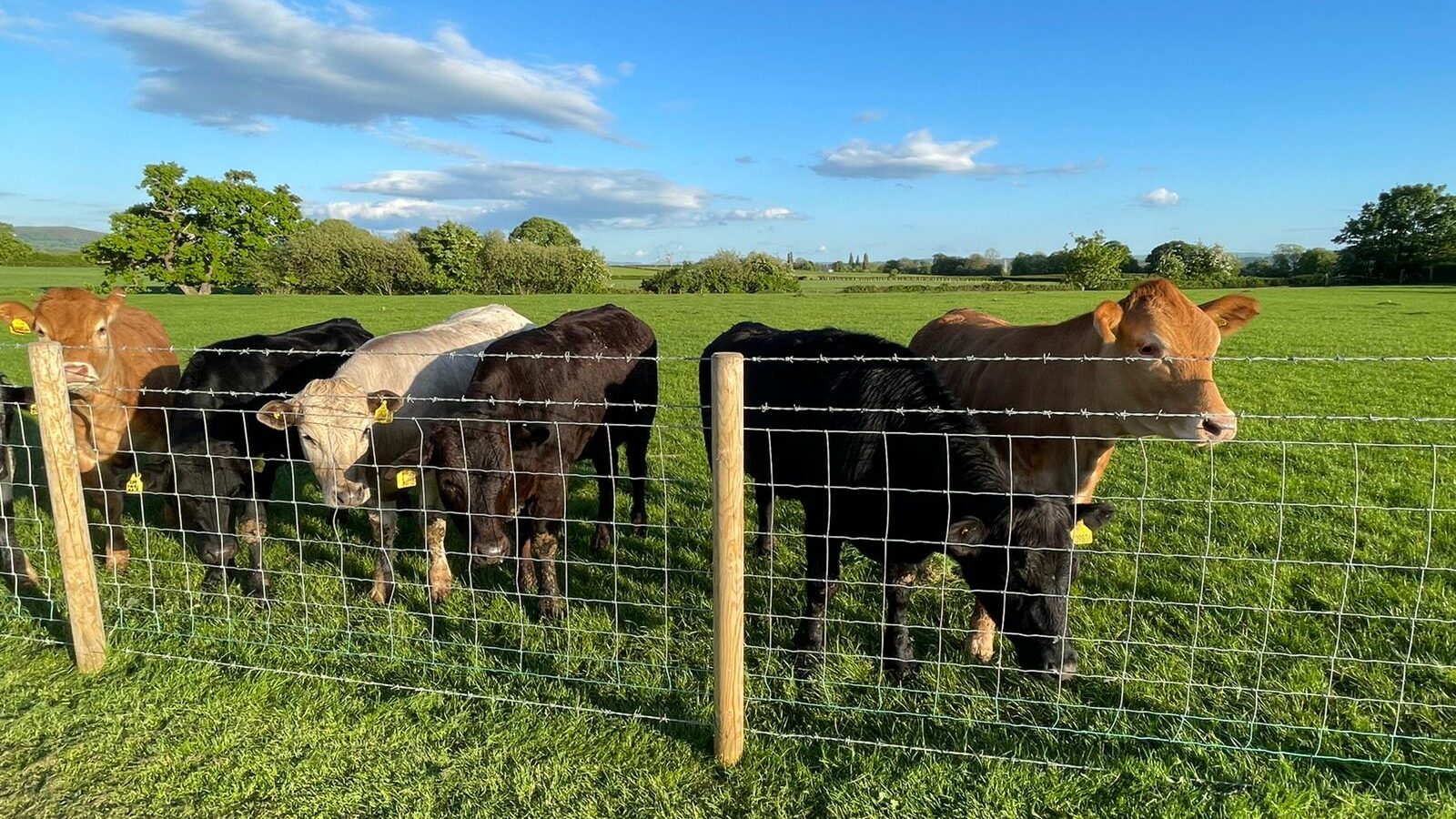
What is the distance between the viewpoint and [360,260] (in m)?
60.3

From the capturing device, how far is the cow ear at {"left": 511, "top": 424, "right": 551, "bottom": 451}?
5.11 m

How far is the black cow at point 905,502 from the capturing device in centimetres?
349

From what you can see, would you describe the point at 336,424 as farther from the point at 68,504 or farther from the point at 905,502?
the point at 905,502

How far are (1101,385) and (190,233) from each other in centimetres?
7502

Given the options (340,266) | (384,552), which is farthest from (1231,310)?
(340,266)

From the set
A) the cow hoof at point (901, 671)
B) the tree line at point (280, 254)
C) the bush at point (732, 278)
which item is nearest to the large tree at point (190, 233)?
the tree line at point (280, 254)

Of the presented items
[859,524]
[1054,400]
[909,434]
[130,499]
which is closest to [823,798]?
[859,524]

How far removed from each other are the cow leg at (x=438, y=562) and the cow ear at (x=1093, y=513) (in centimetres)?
410

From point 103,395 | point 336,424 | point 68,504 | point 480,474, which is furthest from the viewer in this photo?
point 103,395

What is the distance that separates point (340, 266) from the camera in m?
60.2

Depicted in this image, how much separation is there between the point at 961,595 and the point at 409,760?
352 cm

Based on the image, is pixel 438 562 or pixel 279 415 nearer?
pixel 279 415

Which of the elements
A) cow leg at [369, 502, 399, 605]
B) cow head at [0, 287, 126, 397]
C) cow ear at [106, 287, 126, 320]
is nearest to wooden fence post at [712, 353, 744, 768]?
cow leg at [369, 502, 399, 605]

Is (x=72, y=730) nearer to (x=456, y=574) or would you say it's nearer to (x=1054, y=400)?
(x=456, y=574)
